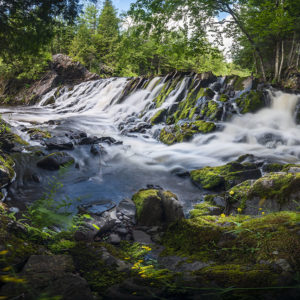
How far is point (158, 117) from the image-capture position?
45.8ft

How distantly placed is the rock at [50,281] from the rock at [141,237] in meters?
1.83

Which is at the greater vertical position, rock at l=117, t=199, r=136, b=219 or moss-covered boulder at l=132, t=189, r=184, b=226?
moss-covered boulder at l=132, t=189, r=184, b=226

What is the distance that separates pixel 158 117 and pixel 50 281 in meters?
12.9

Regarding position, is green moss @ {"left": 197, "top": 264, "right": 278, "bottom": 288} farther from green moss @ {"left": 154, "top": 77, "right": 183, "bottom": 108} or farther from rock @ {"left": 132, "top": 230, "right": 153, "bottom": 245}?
green moss @ {"left": 154, "top": 77, "right": 183, "bottom": 108}

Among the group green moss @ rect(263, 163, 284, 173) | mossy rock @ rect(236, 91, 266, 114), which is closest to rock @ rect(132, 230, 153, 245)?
green moss @ rect(263, 163, 284, 173)

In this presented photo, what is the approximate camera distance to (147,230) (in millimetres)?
3863

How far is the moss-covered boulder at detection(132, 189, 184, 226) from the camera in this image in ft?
13.2

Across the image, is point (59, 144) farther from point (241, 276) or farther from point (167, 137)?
point (241, 276)

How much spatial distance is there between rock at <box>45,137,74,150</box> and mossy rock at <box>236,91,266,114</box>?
9287mm

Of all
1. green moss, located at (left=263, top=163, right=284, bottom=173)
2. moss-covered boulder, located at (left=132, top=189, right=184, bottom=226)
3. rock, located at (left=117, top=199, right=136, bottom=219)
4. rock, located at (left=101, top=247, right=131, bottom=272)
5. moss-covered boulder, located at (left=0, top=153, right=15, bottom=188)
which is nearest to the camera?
rock, located at (left=101, top=247, right=131, bottom=272)

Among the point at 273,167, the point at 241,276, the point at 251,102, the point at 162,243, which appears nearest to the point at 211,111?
the point at 251,102

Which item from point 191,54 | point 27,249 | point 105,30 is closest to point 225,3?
point 191,54

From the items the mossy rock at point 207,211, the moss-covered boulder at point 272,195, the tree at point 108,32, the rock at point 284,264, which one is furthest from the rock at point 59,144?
the tree at point 108,32

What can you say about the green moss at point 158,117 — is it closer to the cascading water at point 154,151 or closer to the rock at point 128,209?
the cascading water at point 154,151
